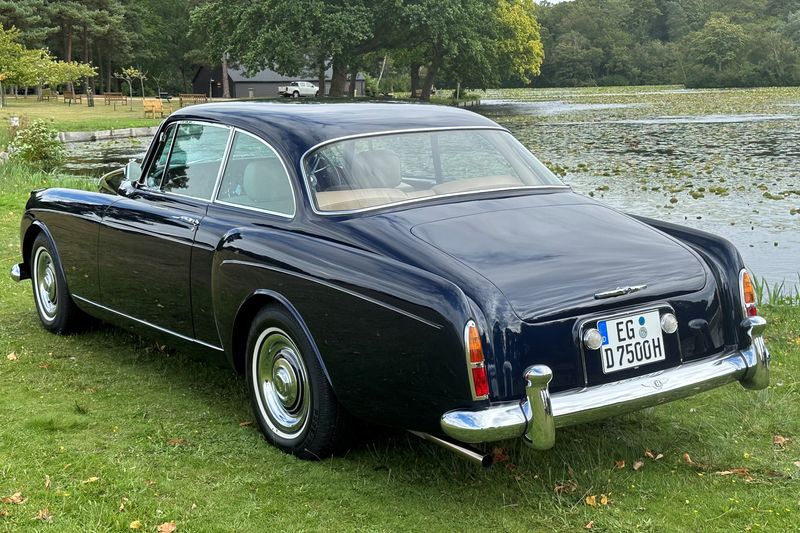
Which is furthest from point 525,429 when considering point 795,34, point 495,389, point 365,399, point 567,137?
point 795,34

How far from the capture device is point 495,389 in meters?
Result: 3.35

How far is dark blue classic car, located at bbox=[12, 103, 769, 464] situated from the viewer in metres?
3.42

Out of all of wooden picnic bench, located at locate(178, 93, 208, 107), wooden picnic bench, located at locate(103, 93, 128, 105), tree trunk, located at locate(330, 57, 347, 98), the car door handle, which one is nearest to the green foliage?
the car door handle

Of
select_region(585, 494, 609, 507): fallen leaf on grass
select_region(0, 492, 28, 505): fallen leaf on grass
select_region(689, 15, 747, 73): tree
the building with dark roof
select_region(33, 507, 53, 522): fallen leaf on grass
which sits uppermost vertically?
select_region(689, 15, 747, 73): tree

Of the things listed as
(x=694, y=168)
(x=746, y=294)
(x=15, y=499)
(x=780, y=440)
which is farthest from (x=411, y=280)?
(x=694, y=168)

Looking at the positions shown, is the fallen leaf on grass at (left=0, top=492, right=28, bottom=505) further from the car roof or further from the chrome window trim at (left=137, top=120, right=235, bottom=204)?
the car roof

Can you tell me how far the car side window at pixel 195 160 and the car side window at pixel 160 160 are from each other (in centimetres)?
6

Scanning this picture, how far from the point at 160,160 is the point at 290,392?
1981mm

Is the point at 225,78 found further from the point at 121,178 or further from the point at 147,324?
the point at 147,324

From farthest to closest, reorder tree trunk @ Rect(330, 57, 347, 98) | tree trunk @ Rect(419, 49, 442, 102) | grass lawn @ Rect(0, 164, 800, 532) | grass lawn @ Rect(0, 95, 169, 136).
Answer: tree trunk @ Rect(419, 49, 442, 102) → tree trunk @ Rect(330, 57, 347, 98) → grass lawn @ Rect(0, 95, 169, 136) → grass lawn @ Rect(0, 164, 800, 532)

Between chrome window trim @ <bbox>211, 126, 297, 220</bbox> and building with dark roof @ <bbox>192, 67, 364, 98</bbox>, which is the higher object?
building with dark roof @ <bbox>192, 67, 364, 98</bbox>

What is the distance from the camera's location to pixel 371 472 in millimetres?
4020

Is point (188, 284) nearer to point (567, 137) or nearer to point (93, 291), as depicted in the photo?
point (93, 291)

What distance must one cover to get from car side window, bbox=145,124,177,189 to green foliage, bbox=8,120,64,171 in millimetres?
14164
